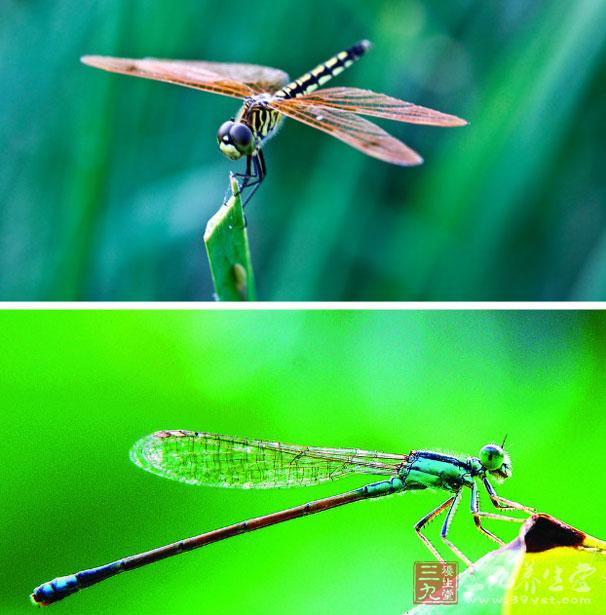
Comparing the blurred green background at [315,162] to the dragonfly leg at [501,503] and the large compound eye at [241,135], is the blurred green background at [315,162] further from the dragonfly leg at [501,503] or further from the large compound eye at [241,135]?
the dragonfly leg at [501,503]

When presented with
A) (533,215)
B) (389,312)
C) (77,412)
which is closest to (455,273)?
(533,215)

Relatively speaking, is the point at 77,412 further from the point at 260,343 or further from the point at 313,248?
the point at 313,248

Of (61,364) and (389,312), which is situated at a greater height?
(389,312)

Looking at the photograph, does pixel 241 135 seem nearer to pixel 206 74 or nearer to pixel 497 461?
pixel 206 74

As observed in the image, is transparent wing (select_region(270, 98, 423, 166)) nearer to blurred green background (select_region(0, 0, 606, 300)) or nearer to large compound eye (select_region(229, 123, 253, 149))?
large compound eye (select_region(229, 123, 253, 149))

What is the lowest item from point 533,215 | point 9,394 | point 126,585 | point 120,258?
point 126,585

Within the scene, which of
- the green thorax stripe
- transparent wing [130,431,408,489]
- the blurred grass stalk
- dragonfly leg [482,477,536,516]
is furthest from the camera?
the green thorax stripe

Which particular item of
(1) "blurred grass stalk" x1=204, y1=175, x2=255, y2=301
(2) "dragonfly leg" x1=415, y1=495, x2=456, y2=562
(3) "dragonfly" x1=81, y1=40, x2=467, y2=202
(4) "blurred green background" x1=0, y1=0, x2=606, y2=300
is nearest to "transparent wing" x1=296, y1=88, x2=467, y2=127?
(3) "dragonfly" x1=81, y1=40, x2=467, y2=202
